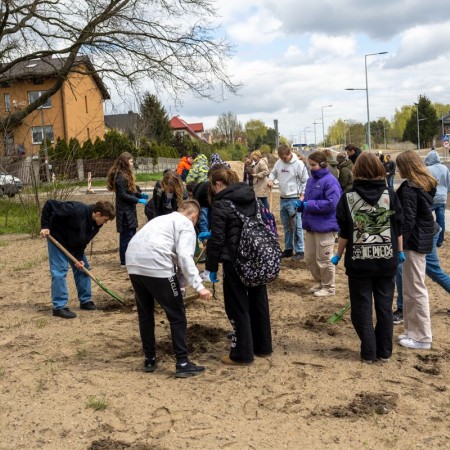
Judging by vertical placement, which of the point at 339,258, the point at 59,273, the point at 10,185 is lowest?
the point at 59,273

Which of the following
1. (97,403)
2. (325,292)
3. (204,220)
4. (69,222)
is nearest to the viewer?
(97,403)

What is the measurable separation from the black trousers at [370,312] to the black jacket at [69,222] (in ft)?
9.59

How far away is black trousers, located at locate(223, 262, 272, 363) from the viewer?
473 centimetres

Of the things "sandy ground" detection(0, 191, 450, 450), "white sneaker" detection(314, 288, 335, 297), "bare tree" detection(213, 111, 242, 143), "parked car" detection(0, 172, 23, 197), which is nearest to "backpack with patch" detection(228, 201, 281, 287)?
"sandy ground" detection(0, 191, 450, 450)

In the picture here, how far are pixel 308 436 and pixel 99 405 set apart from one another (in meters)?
1.45

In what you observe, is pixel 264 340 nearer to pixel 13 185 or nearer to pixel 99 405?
pixel 99 405

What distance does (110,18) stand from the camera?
62.3 feet

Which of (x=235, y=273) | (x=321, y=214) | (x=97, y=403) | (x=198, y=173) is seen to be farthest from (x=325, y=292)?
(x=97, y=403)

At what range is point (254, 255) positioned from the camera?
4582 millimetres

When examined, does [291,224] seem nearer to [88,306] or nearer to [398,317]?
[398,317]

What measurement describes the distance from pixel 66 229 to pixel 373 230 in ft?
10.9

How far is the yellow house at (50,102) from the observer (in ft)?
65.3

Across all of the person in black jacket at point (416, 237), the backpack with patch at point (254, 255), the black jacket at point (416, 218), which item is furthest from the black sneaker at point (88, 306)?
the black jacket at point (416, 218)

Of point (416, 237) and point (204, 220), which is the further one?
point (204, 220)
